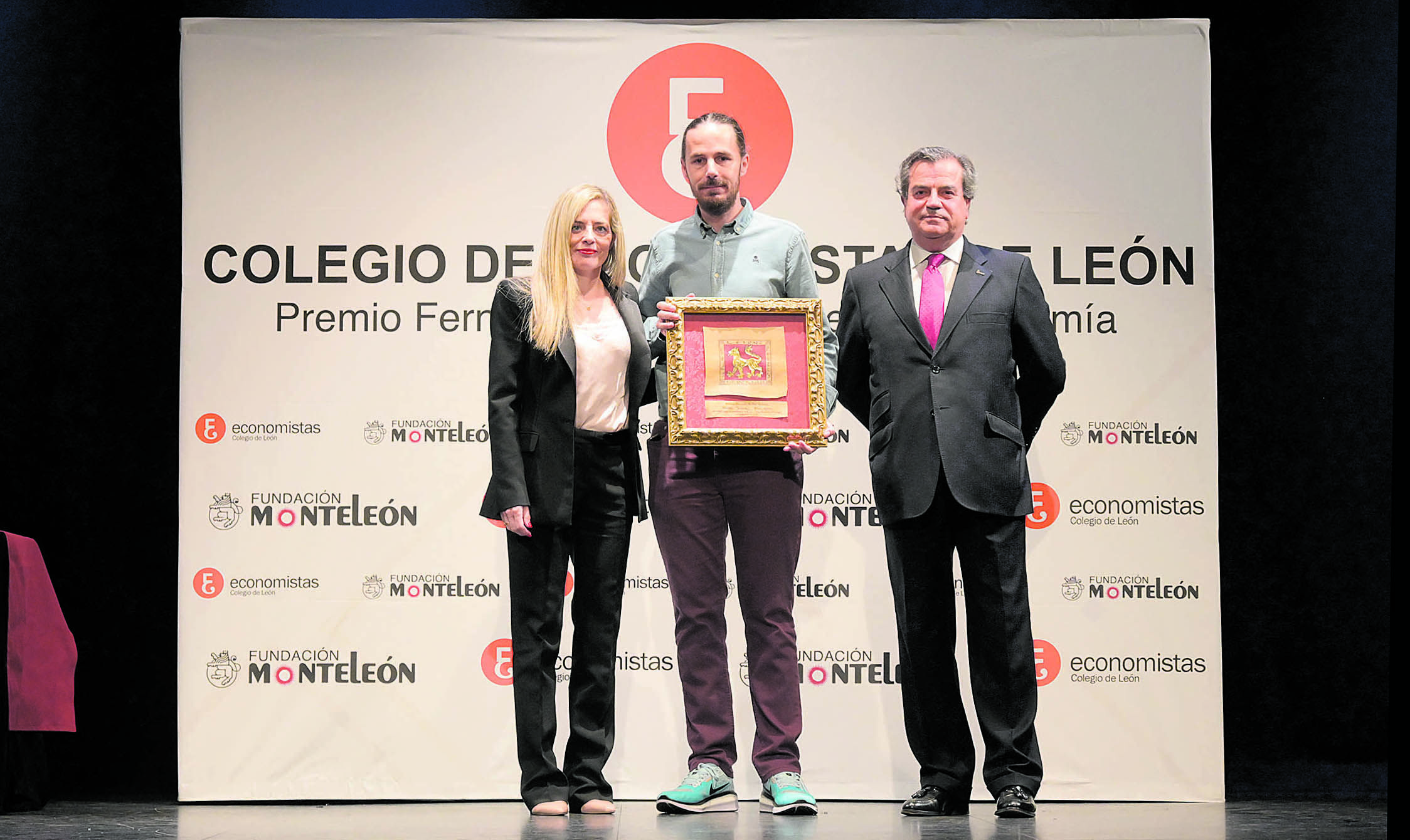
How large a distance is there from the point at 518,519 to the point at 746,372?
752mm

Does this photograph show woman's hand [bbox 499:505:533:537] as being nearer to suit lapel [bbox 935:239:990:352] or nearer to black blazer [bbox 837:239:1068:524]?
black blazer [bbox 837:239:1068:524]

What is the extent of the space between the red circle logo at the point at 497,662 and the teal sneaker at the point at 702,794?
0.99m

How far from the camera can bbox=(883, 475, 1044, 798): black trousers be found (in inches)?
153

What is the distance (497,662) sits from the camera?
4.86 m

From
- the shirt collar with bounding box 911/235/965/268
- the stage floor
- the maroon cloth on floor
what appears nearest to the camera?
the stage floor

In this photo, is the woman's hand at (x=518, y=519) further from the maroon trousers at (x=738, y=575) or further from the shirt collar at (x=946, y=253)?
the shirt collar at (x=946, y=253)

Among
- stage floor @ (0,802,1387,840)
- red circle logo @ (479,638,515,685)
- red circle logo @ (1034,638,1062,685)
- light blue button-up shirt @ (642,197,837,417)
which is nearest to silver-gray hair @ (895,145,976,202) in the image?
Result: light blue button-up shirt @ (642,197,837,417)

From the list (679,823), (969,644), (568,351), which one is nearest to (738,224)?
(568,351)

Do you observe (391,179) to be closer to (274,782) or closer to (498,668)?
(498,668)

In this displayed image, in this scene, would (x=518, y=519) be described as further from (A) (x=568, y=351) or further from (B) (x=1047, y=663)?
(B) (x=1047, y=663)

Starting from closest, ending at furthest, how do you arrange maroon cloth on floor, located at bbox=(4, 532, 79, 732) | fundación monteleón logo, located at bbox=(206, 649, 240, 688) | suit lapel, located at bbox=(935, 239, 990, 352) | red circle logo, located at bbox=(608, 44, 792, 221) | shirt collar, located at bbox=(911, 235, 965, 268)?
1. suit lapel, located at bbox=(935, 239, 990, 352)
2. shirt collar, located at bbox=(911, 235, 965, 268)
3. maroon cloth on floor, located at bbox=(4, 532, 79, 732)
4. fundación monteleón logo, located at bbox=(206, 649, 240, 688)
5. red circle logo, located at bbox=(608, 44, 792, 221)

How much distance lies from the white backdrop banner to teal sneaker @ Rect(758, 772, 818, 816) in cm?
82

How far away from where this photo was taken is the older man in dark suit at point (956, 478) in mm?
3863

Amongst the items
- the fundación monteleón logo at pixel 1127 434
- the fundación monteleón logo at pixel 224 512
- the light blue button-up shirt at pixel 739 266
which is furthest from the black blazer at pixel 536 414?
the fundación monteleón logo at pixel 1127 434
